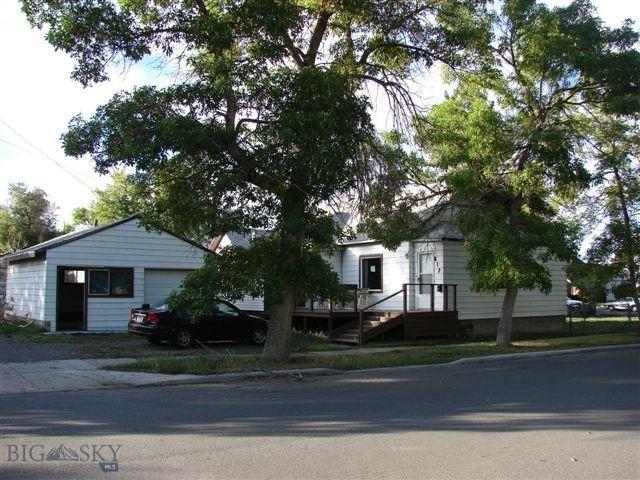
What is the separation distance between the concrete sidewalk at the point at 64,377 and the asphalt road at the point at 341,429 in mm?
606

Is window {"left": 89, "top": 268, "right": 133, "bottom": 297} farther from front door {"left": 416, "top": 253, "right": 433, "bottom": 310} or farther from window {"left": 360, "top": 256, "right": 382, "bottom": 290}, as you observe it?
front door {"left": 416, "top": 253, "right": 433, "bottom": 310}

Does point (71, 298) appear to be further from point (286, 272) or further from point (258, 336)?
point (286, 272)

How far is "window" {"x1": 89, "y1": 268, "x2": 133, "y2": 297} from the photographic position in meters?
21.7

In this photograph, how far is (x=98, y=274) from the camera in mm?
21891

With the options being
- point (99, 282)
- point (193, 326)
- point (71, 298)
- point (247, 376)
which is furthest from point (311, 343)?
point (71, 298)

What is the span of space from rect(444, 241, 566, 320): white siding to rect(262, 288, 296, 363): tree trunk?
887 cm

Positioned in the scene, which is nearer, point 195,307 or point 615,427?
point 615,427

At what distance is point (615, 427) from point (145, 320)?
1281 cm

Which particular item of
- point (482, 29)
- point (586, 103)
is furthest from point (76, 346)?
point (586, 103)

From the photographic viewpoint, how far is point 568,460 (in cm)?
606

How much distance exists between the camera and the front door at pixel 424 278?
2178 centimetres

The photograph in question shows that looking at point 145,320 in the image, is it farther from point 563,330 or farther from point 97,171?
point 563,330

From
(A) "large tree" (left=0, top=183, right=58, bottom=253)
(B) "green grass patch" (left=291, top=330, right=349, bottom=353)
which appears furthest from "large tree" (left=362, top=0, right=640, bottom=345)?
(A) "large tree" (left=0, top=183, right=58, bottom=253)
